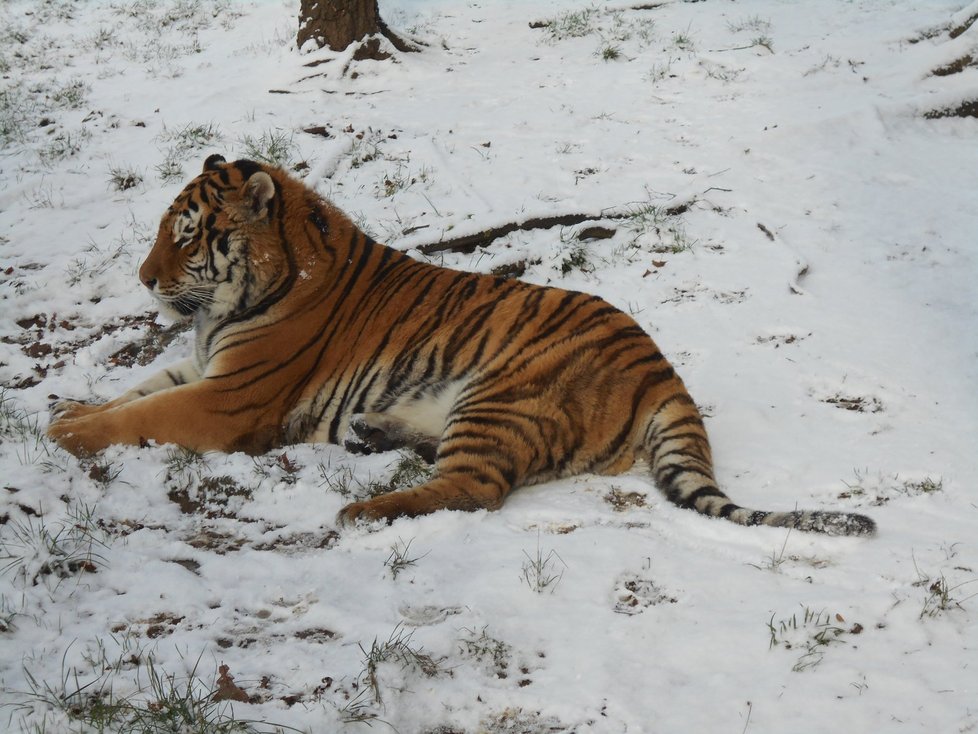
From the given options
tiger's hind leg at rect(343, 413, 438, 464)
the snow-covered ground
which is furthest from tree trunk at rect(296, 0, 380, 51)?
tiger's hind leg at rect(343, 413, 438, 464)

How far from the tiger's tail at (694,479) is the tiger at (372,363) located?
11mm

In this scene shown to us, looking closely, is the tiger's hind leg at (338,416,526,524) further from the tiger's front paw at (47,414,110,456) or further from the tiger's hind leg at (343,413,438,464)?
the tiger's front paw at (47,414,110,456)

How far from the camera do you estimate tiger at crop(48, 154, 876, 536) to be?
12.8 feet

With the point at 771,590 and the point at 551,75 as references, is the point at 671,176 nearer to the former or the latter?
the point at 551,75

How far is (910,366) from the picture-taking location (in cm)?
488

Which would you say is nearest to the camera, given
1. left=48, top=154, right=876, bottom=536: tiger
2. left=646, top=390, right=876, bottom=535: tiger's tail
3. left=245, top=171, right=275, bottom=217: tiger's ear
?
left=646, top=390, right=876, bottom=535: tiger's tail

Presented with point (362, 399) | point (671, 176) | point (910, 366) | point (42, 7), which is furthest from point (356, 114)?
point (42, 7)

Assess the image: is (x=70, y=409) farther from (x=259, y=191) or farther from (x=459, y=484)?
(x=459, y=484)

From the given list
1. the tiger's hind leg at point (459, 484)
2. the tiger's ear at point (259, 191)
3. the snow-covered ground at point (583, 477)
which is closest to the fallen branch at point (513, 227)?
the snow-covered ground at point (583, 477)

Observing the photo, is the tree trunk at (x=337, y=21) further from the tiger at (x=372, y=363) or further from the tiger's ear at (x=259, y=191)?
the tiger's ear at (x=259, y=191)

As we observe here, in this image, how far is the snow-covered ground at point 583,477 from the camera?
8.37ft

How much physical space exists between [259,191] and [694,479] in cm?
266

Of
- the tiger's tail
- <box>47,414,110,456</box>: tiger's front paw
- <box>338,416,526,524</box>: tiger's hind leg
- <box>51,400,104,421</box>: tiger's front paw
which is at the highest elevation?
<box>47,414,110,456</box>: tiger's front paw

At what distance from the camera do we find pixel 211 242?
4375mm
